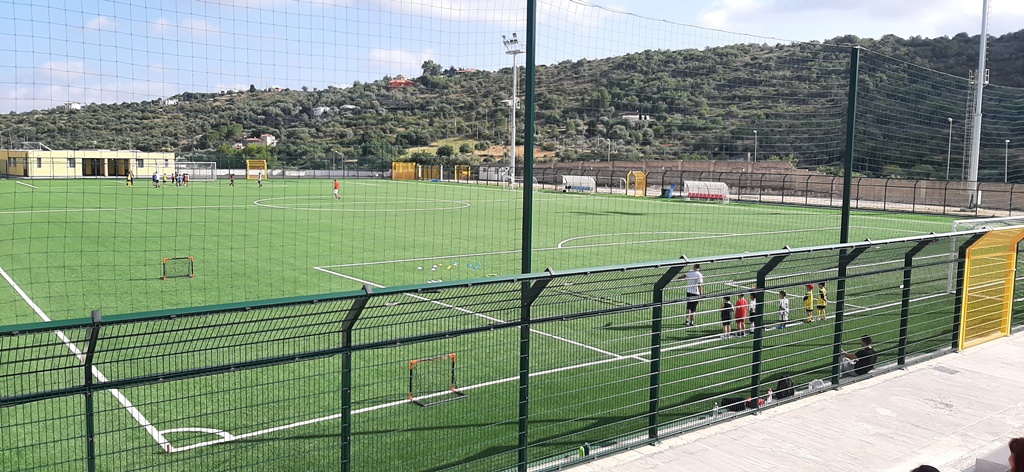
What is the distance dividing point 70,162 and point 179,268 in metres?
12.8

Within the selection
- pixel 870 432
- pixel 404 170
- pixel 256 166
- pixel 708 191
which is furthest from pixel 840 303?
pixel 708 191

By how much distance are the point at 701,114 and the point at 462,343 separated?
5189 millimetres

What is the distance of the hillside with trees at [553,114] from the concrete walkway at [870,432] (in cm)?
Result: 413

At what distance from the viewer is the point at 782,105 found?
12.5m

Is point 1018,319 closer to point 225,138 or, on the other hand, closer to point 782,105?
point 782,105

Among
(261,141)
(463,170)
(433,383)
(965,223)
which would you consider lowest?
(433,383)

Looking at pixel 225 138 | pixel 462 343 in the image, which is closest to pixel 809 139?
pixel 462 343

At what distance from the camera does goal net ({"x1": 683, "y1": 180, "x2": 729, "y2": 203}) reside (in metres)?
46.8

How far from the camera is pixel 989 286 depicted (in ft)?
36.3

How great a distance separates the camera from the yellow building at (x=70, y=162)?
7.84m

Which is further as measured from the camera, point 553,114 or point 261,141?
point 553,114

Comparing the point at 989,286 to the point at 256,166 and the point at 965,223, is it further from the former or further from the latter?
the point at 256,166

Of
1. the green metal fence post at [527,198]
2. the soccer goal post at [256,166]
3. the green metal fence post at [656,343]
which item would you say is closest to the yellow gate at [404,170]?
the soccer goal post at [256,166]

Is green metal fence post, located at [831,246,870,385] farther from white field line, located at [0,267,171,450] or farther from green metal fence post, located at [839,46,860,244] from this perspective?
white field line, located at [0,267,171,450]
